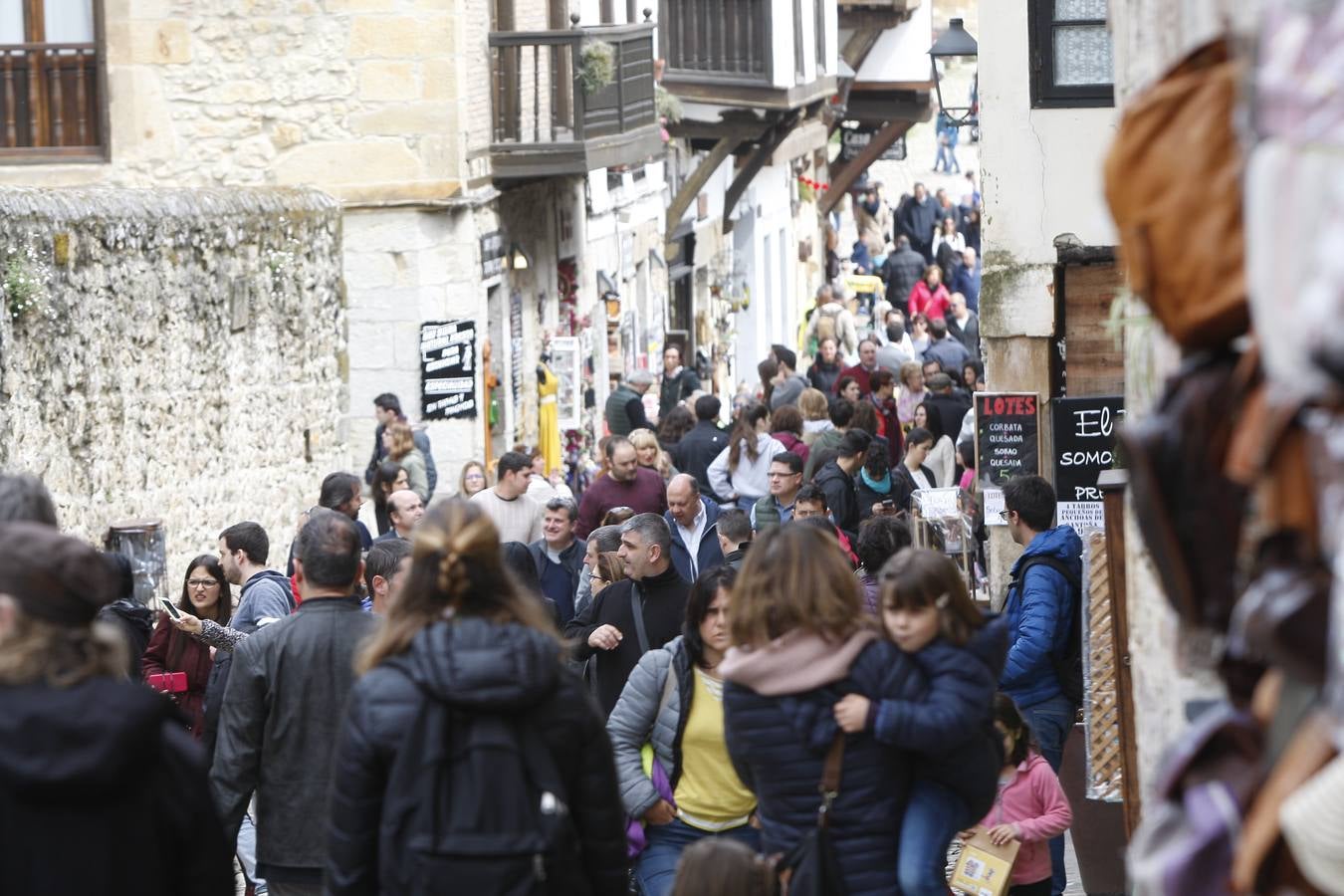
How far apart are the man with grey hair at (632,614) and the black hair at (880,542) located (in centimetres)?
73

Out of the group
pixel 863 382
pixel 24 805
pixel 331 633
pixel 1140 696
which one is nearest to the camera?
pixel 24 805

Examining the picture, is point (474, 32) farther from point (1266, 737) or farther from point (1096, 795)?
point (1266, 737)

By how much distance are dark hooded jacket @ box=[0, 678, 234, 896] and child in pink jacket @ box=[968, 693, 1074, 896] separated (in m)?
3.26

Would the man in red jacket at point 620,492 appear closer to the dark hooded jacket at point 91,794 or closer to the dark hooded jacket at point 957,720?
the dark hooded jacket at point 957,720

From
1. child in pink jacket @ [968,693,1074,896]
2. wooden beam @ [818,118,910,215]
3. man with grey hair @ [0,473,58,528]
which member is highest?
wooden beam @ [818,118,910,215]

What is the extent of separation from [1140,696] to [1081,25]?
777 cm

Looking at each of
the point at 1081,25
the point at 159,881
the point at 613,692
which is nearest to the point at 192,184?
the point at 1081,25

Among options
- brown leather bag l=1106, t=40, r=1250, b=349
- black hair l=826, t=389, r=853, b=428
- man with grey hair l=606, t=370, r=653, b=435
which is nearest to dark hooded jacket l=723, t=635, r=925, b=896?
brown leather bag l=1106, t=40, r=1250, b=349

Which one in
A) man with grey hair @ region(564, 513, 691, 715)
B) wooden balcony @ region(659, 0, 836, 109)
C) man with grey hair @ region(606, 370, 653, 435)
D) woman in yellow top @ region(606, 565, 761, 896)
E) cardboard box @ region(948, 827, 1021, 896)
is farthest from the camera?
wooden balcony @ region(659, 0, 836, 109)

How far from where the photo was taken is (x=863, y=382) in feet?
59.5

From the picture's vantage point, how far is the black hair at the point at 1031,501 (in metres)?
7.95

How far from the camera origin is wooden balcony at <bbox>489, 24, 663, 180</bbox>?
18125 millimetres

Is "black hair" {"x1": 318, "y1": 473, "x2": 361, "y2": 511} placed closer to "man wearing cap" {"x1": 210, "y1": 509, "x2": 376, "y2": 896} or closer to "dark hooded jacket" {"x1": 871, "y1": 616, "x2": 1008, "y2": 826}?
"man wearing cap" {"x1": 210, "y1": 509, "x2": 376, "y2": 896}

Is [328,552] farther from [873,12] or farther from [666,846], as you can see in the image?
[873,12]
